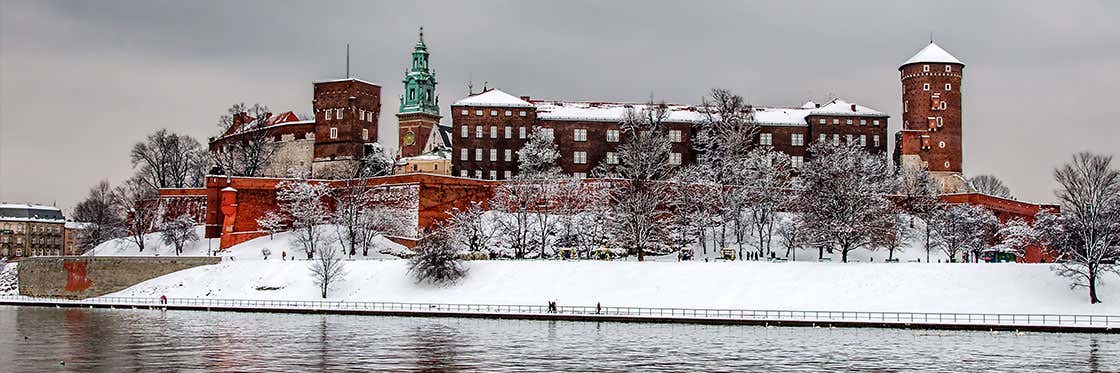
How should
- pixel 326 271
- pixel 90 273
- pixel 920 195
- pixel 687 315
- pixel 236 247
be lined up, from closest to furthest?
pixel 687 315, pixel 326 271, pixel 90 273, pixel 920 195, pixel 236 247

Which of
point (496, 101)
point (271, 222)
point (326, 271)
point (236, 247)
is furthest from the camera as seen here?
point (496, 101)

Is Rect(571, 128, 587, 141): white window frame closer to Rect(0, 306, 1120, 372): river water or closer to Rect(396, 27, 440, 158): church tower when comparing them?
Rect(396, 27, 440, 158): church tower

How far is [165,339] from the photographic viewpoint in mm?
50531

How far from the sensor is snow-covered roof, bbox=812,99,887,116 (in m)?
98.0

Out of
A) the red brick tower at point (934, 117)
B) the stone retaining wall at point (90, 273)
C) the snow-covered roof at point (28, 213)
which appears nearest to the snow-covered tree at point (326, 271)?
the stone retaining wall at point (90, 273)

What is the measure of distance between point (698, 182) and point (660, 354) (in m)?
39.9

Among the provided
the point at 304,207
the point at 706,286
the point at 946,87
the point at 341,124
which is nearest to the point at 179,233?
the point at 304,207

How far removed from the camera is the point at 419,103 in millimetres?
113812

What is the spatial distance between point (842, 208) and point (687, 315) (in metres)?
14.5

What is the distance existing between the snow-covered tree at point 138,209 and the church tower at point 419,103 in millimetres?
22563

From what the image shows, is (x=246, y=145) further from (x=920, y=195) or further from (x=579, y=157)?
(x=920, y=195)

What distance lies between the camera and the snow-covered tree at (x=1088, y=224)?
5884 centimetres

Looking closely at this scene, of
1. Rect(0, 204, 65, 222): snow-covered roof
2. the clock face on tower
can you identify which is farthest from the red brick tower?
Rect(0, 204, 65, 222): snow-covered roof

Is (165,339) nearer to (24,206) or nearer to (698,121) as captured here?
(698,121)
